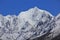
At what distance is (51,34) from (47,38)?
5.21 feet

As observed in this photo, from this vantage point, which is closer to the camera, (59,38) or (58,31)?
(59,38)

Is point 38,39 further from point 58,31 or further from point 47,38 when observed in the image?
point 58,31

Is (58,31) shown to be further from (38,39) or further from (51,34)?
(38,39)

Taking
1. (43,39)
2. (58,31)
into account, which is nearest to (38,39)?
(43,39)

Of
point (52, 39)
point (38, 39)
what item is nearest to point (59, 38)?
point (52, 39)

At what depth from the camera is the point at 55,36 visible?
4975 centimetres

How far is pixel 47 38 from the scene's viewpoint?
5088 centimetres

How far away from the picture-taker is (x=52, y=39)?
49.0 m

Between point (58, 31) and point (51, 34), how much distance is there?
6.02 feet

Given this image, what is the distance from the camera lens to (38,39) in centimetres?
5084

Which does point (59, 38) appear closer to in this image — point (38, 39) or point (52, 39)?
point (52, 39)

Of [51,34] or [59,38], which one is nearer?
[59,38]

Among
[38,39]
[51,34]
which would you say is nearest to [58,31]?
[51,34]

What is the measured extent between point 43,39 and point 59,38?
13.5 ft
